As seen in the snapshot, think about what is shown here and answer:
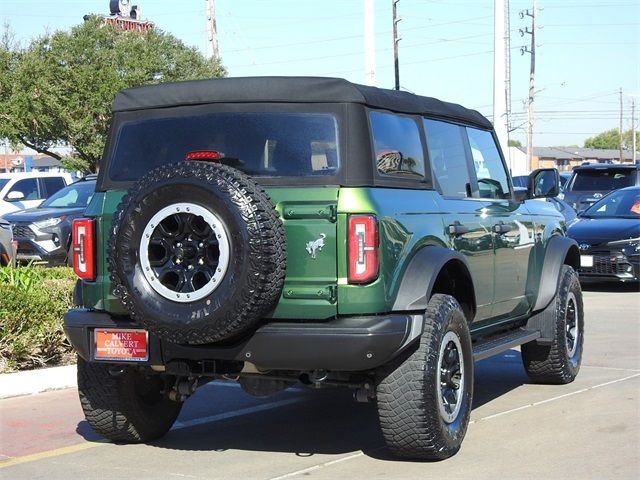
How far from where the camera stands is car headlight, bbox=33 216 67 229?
18.0m

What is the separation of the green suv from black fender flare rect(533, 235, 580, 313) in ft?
4.76

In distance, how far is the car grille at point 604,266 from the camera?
51.4 feet

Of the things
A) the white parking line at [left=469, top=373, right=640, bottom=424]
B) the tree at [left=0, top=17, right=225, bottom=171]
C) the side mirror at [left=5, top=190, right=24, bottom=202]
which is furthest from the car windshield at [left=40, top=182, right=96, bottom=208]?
the tree at [left=0, top=17, right=225, bottom=171]

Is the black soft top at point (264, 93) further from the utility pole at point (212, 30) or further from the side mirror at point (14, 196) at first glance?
the utility pole at point (212, 30)

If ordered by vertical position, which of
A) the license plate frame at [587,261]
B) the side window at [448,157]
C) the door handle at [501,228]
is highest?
the side window at [448,157]

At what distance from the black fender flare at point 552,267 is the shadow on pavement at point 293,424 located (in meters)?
0.79

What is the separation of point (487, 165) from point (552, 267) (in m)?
1.01

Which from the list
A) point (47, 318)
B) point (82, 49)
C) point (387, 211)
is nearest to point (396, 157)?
point (387, 211)

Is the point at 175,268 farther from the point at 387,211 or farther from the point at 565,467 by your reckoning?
the point at 565,467

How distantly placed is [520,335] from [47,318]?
3.91 metres

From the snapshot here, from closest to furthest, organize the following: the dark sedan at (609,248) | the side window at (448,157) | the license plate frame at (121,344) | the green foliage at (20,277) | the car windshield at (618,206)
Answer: the license plate frame at (121,344) → the side window at (448,157) → the green foliage at (20,277) → the dark sedan at (609,248) → the car windshield at (618,206)

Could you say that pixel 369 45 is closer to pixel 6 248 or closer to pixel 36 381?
pixel 6 248

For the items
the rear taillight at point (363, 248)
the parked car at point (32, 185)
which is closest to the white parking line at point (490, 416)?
the rear taillight at point (363, 248)

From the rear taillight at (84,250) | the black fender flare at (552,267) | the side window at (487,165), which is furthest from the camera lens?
the black fender flare at (552,267)
